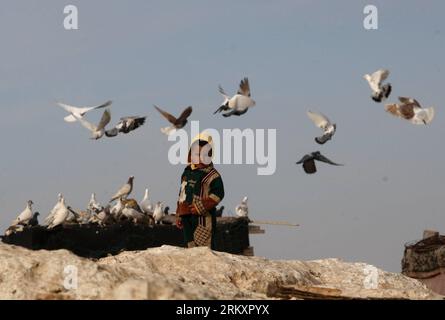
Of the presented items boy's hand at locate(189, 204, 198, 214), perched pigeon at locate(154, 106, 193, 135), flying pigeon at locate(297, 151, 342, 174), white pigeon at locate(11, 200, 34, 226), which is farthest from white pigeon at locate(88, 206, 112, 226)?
boy's hand at locate(189, 204, 198, 214)

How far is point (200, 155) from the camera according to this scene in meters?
13.2

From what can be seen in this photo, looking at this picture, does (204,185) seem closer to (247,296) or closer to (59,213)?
(247,296)

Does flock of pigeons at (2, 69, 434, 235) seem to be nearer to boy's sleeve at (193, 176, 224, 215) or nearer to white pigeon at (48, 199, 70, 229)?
white pigeon at (48, 199, 70, 229)

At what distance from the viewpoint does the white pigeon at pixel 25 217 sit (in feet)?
79.8

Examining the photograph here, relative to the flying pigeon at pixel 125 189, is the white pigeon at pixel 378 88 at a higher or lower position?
higher

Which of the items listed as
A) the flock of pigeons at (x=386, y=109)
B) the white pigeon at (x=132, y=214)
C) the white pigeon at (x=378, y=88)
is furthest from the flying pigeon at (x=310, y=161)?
the white pigeon at (x=132, y=214)

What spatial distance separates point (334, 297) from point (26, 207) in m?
17.4

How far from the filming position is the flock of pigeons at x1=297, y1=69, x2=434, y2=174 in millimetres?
14859

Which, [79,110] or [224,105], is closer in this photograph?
[224,105]

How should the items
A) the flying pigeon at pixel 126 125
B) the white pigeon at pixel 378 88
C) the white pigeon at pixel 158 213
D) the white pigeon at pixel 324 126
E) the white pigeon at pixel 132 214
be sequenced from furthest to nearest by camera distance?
the white pigeon at pixel 158 213 < the white pigeon at pixel 132 214 < the flying pigeon at pixel 126 125 < the white pigeon at pixel 324 126 < the white pigeon at pixel 378 88

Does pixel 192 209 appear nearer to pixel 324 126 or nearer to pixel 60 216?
pixel 324 126

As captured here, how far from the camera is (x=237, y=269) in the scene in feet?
34.1

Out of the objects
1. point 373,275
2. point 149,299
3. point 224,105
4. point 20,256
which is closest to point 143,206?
point 224,105

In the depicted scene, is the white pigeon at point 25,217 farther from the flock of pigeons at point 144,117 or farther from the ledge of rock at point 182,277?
the ledge of rock at point 182,277
